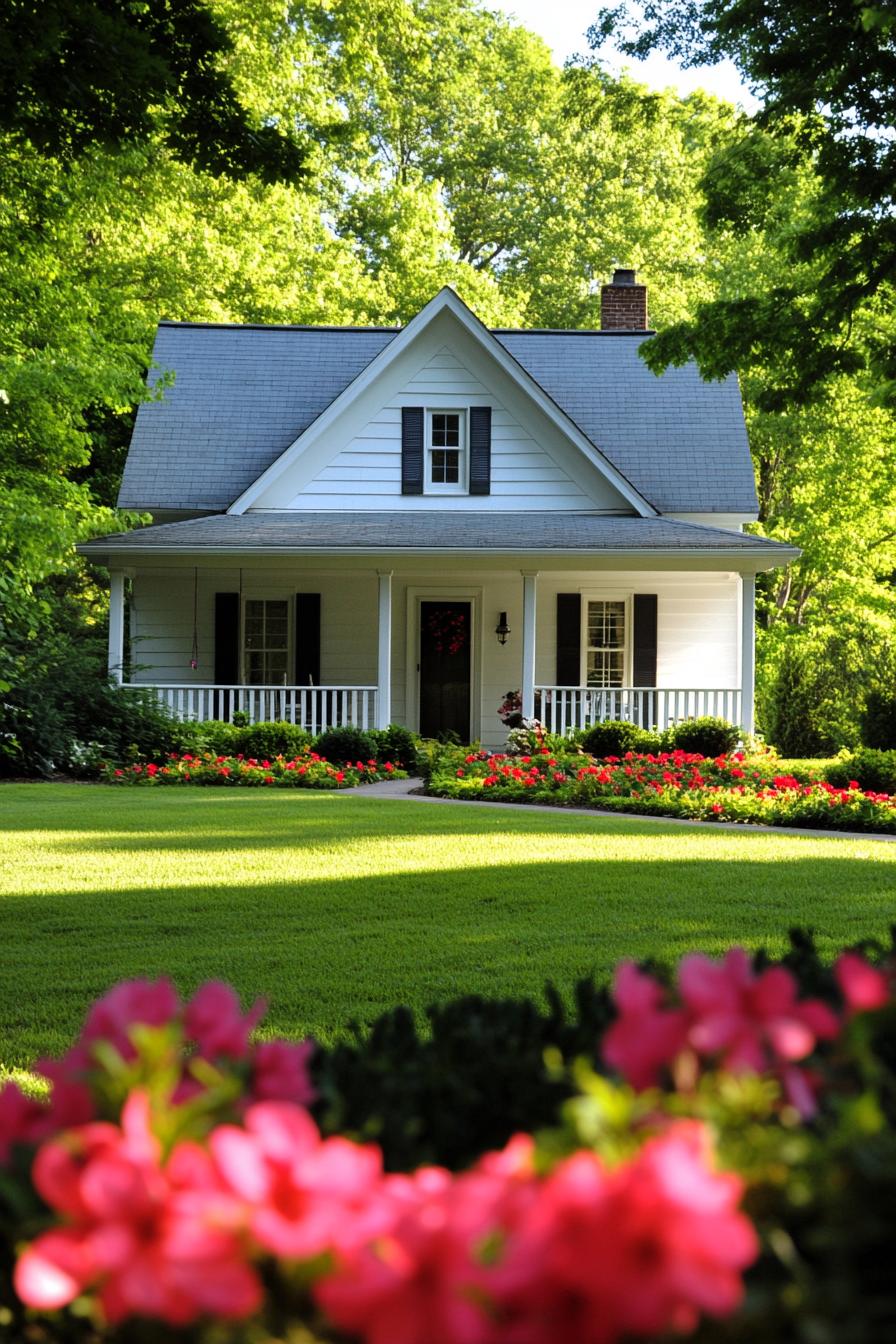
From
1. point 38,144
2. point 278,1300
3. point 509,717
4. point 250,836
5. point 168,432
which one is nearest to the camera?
point 278,1300

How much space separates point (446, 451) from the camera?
2261 centimetres

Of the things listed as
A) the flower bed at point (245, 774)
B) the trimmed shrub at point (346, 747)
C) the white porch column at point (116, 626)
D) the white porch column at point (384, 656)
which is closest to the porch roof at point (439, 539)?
the white porch column at point (116, 626)

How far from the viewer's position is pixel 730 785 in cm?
1477

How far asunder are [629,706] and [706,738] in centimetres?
240

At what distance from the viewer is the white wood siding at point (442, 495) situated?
2227 centimetres

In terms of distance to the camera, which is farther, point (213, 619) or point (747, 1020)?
point (213, 619)

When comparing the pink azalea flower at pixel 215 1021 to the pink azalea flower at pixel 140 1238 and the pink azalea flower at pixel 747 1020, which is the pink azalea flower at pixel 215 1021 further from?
the pink azalea flower at pixel 747 1020

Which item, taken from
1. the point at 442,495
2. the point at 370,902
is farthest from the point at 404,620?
the point at 370,902

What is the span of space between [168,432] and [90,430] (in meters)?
5.42

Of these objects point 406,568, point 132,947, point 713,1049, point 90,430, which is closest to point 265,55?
point 90,430

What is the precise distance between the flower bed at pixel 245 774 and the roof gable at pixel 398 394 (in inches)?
256

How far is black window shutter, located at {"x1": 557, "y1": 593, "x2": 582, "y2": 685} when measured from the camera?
22188 millimetres

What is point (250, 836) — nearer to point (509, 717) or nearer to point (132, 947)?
point (132, 947)

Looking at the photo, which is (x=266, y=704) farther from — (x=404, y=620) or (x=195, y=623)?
(x=404, y=620)
